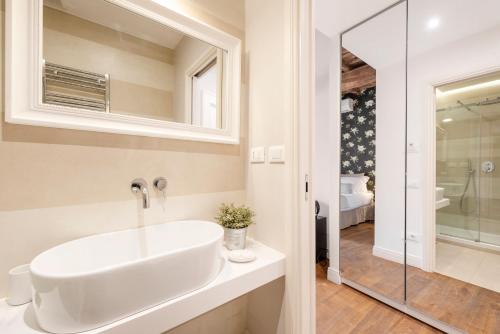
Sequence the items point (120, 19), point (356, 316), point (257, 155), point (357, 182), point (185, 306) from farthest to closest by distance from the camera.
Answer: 1. point (357, 182)
2. point (356, 316)
3. point (257, 155)
4. point (120, 19)
5. point (185, 306)

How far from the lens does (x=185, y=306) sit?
67 centimetres

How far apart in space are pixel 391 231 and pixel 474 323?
2.52 ft

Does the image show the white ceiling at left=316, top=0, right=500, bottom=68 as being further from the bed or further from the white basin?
the white basin

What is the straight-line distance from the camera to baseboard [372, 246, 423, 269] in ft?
6.41

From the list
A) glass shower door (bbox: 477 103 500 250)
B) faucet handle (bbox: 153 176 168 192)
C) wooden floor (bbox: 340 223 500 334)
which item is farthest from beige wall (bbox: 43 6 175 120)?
glass shower door (bbox: 477 103 500 250)

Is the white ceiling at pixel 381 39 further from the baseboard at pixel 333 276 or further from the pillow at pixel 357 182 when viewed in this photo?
the baseboard at pixel 333 276

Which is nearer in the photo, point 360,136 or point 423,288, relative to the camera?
point 423,288

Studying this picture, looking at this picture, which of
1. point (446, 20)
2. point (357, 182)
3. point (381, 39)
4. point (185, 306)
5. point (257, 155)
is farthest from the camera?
point (357, 182)

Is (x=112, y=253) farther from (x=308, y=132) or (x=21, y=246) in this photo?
(x=308, y=132)

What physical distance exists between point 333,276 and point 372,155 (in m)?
1.28

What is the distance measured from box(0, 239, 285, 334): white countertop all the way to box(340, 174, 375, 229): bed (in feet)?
4.40

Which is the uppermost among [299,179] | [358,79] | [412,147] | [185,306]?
[358,79]

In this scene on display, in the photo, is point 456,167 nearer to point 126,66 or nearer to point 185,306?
point 185,306

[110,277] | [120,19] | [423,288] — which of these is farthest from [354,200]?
[120,19]
